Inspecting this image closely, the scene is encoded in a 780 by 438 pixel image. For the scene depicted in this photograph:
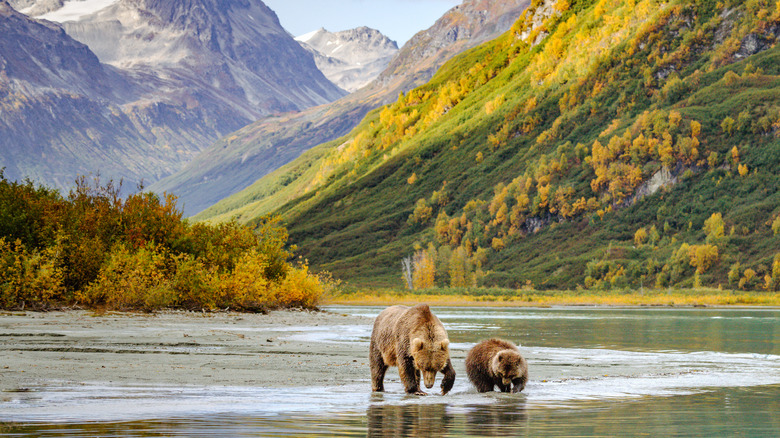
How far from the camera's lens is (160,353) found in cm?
2373

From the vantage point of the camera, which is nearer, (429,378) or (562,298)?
(429,378)

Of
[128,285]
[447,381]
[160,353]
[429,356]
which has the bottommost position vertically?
[447,381]

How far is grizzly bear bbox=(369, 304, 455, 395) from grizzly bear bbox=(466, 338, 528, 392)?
1.51m

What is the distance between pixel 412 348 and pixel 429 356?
40 centimetres

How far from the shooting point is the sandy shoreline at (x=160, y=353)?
60.7 feet

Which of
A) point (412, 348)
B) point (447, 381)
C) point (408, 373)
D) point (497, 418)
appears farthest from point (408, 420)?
point (447, 381)

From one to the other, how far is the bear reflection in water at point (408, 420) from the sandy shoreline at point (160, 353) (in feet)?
12.7

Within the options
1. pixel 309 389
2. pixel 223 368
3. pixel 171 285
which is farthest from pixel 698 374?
pixel 171 285

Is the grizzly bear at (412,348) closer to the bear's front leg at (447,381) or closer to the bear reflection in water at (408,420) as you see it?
the bear's front leg at (447,381)

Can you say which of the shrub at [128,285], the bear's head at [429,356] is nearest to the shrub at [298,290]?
the shrub at [128,285]

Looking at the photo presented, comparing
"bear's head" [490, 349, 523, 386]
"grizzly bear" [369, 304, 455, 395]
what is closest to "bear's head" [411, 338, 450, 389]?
"grizzly bear" [369, 304, 455, 395]

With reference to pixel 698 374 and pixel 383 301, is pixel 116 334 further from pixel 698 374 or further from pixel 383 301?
pixel 383 301

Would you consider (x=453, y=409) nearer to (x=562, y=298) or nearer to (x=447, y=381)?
(x=447, y=381)

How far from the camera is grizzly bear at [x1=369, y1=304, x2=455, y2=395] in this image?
16062mm
